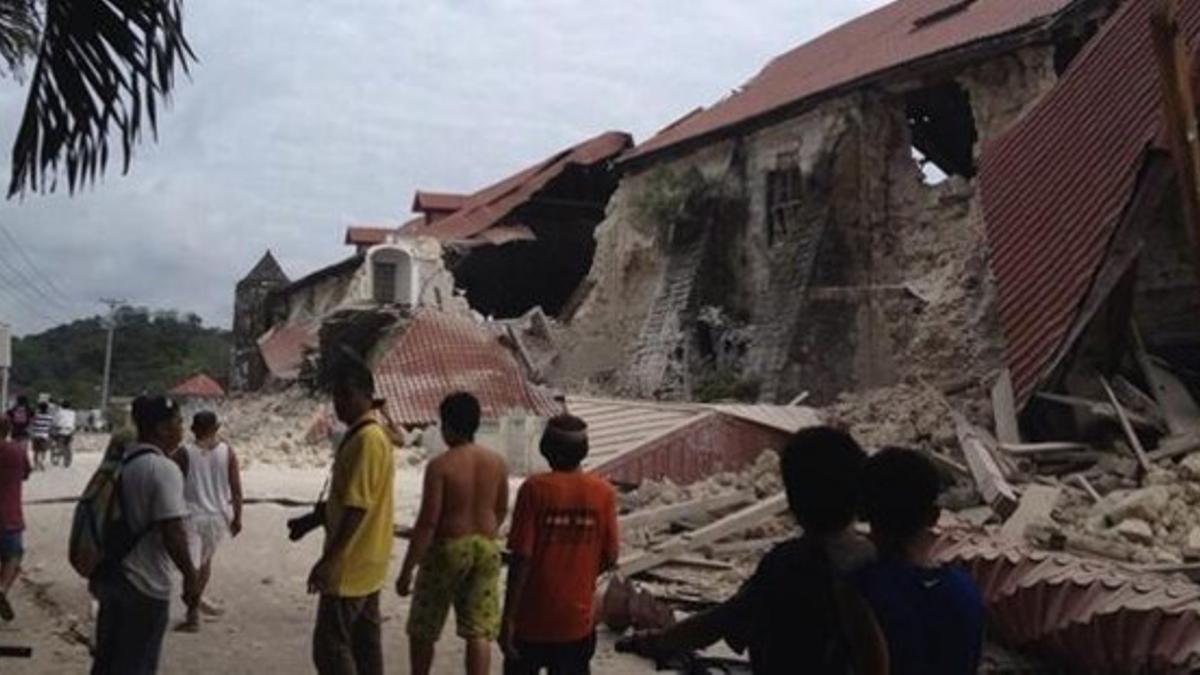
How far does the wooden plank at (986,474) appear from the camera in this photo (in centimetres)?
927

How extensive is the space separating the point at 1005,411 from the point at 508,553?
7.88 m

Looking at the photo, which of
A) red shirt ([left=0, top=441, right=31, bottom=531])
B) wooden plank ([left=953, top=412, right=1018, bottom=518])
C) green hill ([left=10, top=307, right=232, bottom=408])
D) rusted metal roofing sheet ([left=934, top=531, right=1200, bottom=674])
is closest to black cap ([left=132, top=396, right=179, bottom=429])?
red shirt ([left=0, top=441, right=31, bottom=531])

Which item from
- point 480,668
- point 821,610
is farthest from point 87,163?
point 821,610

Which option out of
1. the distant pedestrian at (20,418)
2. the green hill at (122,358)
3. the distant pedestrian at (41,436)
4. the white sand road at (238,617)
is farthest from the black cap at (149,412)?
the green hill at (122,358)

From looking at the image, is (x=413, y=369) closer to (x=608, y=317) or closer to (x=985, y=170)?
(x=608, y=317)

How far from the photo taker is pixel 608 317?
30.7m

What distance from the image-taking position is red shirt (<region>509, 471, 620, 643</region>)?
4500 millimetres

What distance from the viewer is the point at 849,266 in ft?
73.2

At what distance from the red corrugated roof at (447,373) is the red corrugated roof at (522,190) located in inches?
221

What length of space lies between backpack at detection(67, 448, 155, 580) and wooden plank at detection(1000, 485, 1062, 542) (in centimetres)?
565

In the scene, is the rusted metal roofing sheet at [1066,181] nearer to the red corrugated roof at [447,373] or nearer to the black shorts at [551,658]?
the black shorts at [551,658]

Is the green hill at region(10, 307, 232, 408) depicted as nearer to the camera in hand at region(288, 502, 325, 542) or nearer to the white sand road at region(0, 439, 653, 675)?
the white sand road at region(0, 439, 653, 675)

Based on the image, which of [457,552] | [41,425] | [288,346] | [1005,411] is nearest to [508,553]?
[457,552]

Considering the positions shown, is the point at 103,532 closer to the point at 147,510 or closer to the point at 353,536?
the point at 147,510
